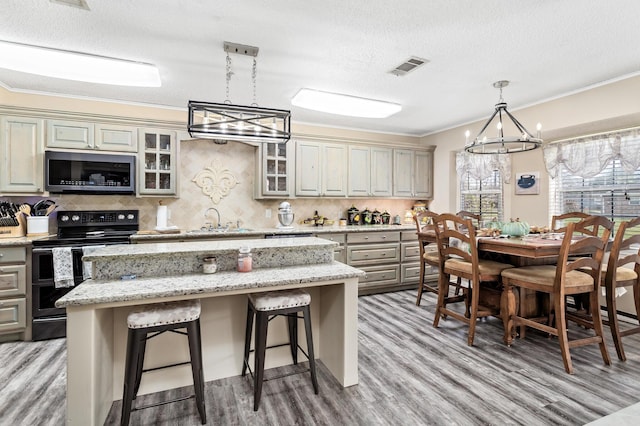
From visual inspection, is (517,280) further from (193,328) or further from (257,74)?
Answer: (257,74)

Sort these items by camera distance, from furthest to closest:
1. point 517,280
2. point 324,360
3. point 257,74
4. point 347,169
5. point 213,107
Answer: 1. point 347,169
2. point 257,74
3. point 517,280
4. point 324,360
5. point 213,107

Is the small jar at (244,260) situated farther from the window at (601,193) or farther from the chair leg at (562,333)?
the window at (601,193)

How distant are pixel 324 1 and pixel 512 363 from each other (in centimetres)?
309

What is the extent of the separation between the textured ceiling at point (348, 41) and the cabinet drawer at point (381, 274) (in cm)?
241

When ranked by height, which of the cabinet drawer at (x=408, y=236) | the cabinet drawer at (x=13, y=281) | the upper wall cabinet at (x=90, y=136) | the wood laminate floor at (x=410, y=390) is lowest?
the wood laminate floor at (x=410, y=390)

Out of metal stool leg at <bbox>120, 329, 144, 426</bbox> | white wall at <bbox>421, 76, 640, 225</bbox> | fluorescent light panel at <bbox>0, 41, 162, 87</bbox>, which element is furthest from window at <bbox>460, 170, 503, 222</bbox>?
metal stool leg at <bbox>120, 329, 144, 426</bbox>

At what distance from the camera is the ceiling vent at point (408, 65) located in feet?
9.71

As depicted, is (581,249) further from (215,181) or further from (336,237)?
(215,181)

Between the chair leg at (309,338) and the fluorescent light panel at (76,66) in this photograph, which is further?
the fluorescent light panel at (76,66)

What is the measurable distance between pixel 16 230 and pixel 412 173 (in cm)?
533

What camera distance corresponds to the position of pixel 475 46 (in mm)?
2697

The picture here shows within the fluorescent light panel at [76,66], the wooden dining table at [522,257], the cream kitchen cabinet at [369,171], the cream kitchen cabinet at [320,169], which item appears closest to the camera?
the wooden dining table at [522,257]

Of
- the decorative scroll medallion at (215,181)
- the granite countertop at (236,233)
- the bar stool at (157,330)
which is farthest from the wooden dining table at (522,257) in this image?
the decorative scroll medallion at (215,181)

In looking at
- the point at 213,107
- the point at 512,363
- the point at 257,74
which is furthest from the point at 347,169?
the point at 512,363
